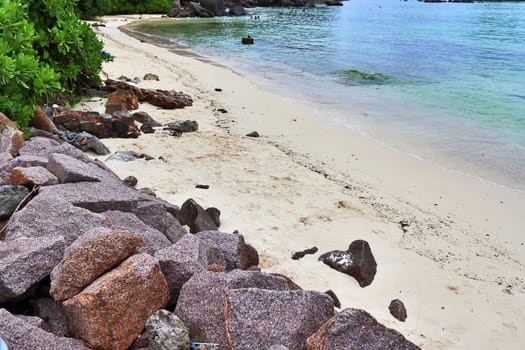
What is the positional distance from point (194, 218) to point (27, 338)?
2403 mm

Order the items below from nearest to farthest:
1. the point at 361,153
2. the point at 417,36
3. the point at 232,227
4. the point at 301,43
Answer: the point at 232,227 < the point at 361,153 < the point at 301,43 < the point at 417,36

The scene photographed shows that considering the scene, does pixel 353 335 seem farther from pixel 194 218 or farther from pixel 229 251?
pixel 194 218

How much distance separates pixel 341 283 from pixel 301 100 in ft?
28.5

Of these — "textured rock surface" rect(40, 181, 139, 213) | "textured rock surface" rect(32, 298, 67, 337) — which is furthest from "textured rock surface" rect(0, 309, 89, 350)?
"textured rock surface" rect(40, 181, 139, 213)

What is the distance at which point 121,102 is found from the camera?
8.99 metres

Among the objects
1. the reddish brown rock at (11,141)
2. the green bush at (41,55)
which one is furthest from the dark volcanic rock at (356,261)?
the green bush at (41,55)

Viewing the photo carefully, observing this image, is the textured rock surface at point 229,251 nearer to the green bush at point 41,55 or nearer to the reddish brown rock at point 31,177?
the reddish brown rock at point 31,177

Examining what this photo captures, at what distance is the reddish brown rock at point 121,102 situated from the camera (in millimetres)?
8773

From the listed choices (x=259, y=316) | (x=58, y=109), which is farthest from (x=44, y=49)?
(x=259, y=316)

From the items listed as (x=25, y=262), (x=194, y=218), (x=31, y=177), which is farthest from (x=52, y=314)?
(x=194, y=218)

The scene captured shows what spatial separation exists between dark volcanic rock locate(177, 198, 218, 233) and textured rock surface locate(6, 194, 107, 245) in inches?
49.0

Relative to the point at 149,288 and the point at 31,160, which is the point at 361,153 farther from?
the point at 149,288

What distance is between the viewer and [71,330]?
250cm

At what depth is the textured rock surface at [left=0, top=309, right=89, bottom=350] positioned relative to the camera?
222cm
